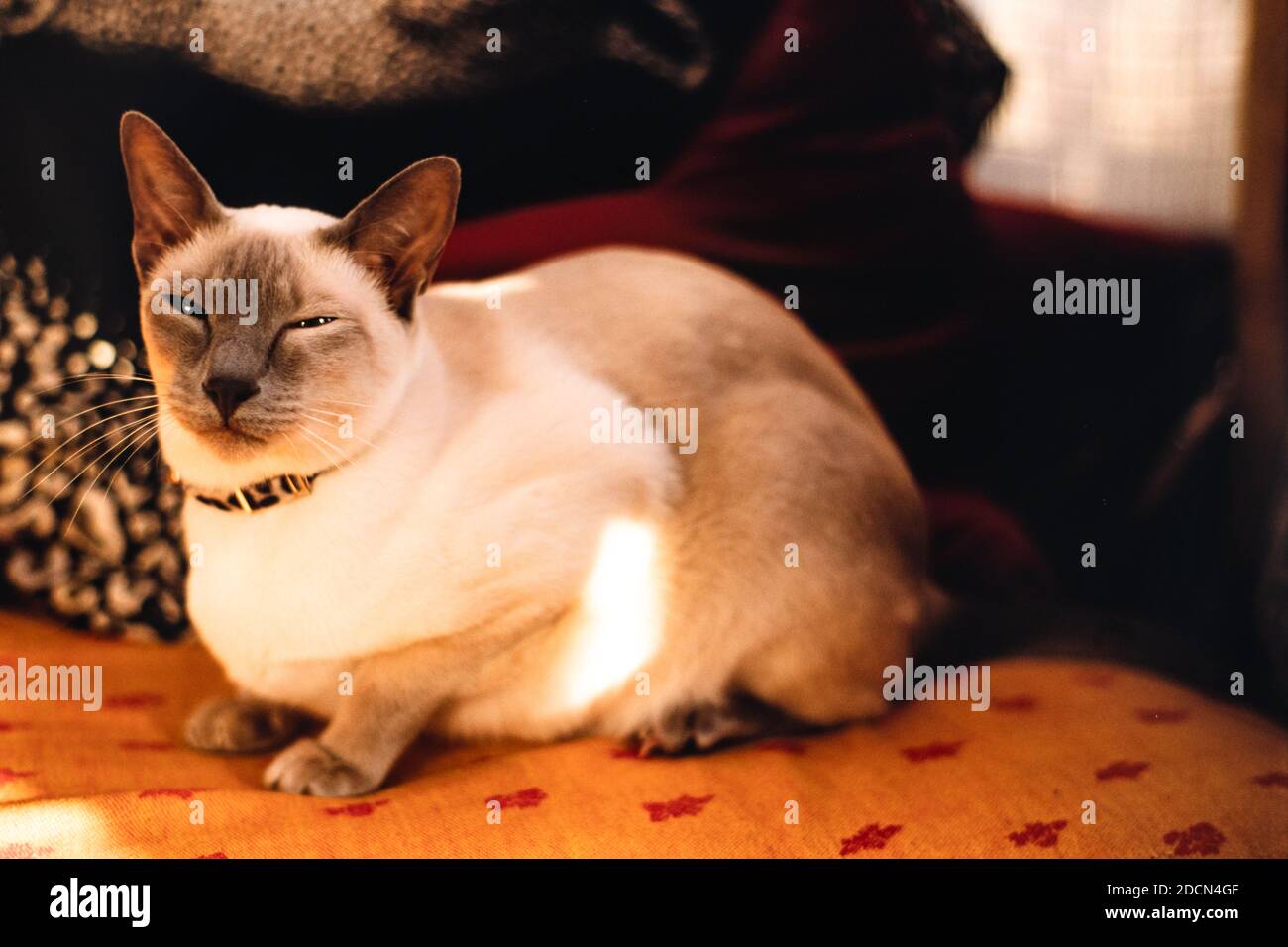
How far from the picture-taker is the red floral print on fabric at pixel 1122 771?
3.92ft

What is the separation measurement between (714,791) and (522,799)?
0.67 ft

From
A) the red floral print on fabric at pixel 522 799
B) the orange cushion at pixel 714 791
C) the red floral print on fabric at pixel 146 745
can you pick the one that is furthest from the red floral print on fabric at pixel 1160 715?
the red floral print on fabric at pixel 146 745

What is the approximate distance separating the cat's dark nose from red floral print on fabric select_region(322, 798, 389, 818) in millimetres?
403

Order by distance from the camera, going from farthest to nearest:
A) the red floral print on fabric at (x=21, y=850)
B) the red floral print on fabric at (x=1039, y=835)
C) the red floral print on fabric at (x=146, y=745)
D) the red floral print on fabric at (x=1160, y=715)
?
the red floral print on fabric at (x=1160, y=715), the red floral print on fabric at (x=146, y=745), the red floral print on fabric at (x=1039, y=835), the red floral print on fabric at (x=21, y=850)

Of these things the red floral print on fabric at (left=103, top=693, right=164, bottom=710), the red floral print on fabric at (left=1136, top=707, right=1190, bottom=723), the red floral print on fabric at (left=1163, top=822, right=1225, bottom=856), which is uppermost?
the red floral print on fabric at (left=103, top=693, right=164, bottom=710)

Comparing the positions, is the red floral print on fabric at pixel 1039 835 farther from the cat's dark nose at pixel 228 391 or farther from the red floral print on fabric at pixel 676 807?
the cat's dark nose at pixel 228 391

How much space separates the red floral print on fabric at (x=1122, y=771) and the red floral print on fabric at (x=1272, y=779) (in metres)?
0.11

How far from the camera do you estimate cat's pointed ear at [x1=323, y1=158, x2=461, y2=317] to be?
→ 1101 mm

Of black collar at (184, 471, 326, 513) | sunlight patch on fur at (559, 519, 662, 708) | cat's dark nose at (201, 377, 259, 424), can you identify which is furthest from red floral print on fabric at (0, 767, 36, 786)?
sunlight patch on fur at (559, 519, 662, 708)

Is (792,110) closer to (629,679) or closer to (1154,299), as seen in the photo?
(1154,299)

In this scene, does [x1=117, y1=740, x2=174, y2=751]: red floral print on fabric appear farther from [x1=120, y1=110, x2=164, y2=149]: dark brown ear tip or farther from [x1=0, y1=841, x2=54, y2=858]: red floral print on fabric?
[x1=120, y1=110, x2=164, y2=149]: dark brown ear tip

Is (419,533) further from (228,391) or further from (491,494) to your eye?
(228,391)

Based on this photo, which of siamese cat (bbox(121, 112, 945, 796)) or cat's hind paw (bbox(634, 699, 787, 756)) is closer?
siamese cat (bbox(121, 112, 945, 796))

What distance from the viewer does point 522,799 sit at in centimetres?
112
